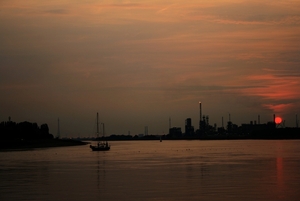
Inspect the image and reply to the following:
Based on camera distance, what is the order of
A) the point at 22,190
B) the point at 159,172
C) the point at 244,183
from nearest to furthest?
the point at 22,190, the point at 244,183, the point at 159,172

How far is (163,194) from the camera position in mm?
43031

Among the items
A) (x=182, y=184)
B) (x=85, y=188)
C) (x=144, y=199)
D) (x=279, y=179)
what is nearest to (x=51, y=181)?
(x=85, y=188)

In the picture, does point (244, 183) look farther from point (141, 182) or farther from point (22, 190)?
point (22, 190)

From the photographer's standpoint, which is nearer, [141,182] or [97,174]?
[141,182]

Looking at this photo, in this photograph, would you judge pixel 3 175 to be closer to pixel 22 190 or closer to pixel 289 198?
pixel 22 190

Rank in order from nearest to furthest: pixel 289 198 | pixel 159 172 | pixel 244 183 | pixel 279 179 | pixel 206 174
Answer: pixel 289 198 < pixel 244 183 < pixel 279 179 < pixel 206 174 < pixel 159 172

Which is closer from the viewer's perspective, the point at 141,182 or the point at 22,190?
the point at 22,190

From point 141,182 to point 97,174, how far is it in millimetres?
11984

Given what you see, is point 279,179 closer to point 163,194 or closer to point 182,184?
point 182,184

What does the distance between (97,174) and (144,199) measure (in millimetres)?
23340

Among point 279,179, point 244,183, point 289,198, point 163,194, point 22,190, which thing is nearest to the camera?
point 289,198

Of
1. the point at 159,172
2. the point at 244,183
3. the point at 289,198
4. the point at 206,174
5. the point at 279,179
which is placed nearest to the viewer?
the point at 289,198

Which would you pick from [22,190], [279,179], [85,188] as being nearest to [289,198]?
[279,179]

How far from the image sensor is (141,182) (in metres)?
52.4
